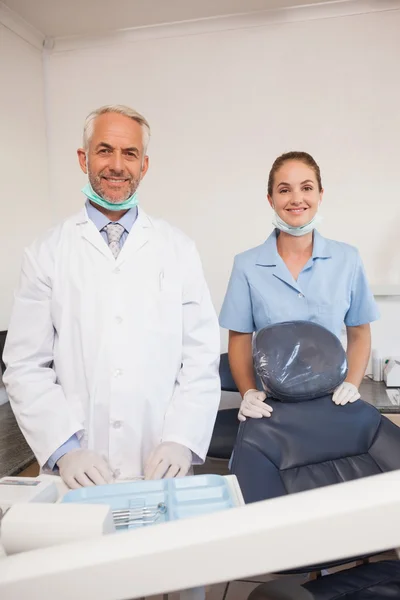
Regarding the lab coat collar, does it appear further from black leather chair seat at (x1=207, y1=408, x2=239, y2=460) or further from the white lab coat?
black leather chair seat at (x1=207, y1=408, x2=239, y2=460)

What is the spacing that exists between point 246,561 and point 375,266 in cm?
240

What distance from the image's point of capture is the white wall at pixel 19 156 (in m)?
2.37

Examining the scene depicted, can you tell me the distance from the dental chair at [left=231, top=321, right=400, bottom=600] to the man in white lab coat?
15cm

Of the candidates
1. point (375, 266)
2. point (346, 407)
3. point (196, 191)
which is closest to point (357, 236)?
point (375, 266)

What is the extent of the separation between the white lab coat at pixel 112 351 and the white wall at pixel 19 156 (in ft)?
4.08

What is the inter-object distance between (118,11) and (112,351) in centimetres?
202

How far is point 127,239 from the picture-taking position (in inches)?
50.3

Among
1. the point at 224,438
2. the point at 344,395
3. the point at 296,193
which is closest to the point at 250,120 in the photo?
the point at 296,193

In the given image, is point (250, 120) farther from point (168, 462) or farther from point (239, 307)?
point (168, 462)

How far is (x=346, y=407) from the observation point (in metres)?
1.34

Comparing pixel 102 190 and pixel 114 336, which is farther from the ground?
pixel 102 190

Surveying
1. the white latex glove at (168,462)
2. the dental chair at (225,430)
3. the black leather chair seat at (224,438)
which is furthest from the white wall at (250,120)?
the white latex glove at (168,462)

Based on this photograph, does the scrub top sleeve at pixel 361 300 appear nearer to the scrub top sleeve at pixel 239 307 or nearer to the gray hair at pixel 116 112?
the scrub top sleeve at pixel 239 307

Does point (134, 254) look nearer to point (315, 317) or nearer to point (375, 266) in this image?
point (315, 317)
